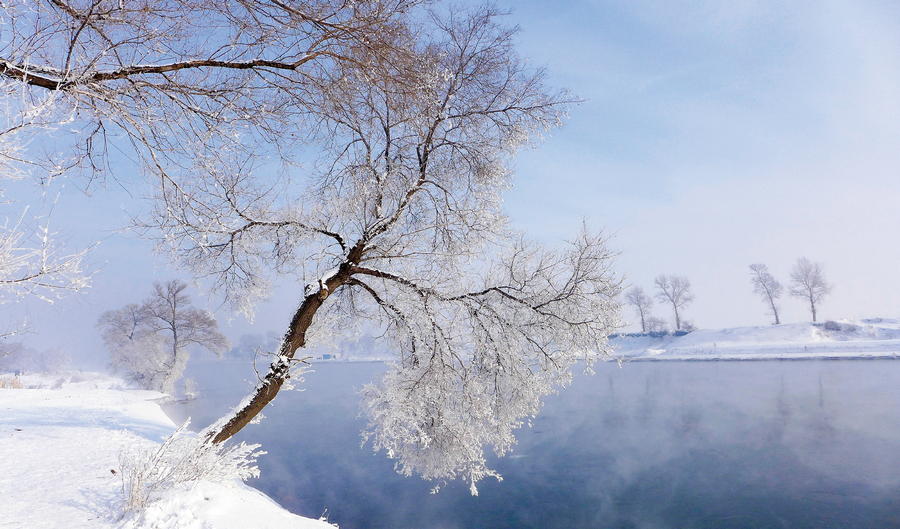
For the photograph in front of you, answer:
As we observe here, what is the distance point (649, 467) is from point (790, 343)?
40.8 metres

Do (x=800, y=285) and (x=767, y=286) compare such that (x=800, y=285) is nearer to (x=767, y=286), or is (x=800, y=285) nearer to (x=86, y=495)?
(x=767, y=286)

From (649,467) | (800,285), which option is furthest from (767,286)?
(649,467)

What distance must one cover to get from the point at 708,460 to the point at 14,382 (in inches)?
1034

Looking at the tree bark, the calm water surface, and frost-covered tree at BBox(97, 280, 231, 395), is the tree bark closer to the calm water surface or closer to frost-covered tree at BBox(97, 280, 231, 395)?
the calm water surface

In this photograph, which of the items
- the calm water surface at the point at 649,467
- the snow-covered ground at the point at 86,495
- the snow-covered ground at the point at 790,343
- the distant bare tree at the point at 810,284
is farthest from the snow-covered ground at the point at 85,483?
the distant bare tree at the point at 810,284

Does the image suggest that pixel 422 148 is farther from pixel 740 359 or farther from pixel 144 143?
pixel 740 359

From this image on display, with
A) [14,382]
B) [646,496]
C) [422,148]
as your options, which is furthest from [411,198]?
[14,382]

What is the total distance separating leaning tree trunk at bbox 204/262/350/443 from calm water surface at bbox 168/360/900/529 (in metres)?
1.34

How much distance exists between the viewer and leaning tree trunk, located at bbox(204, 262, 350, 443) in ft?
18.2

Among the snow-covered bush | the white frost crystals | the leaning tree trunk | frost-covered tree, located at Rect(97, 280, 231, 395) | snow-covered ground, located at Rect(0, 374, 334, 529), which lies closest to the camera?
snow-covered ground, located at Rect(0, 374, 334, 529)

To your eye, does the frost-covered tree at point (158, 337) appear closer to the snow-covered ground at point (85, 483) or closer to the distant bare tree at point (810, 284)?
the snow-covered ground at point (85, 483)

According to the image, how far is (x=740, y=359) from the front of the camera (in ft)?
129

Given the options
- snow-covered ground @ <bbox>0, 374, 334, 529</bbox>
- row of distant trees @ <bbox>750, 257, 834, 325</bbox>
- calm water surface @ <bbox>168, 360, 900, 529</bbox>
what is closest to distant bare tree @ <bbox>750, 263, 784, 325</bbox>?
row of distant trees @ <bbox>750, 257, 834, 325</bbox>

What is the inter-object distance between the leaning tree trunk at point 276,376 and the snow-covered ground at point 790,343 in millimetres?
33389
